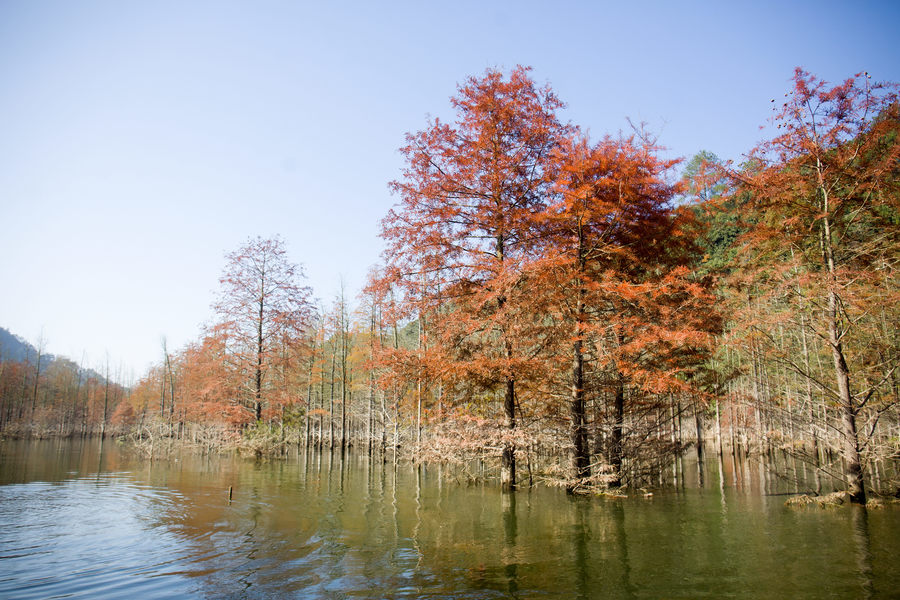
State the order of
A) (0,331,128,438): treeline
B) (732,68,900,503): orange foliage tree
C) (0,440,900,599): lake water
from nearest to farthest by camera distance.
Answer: (0,440,900,599): lake water → (732,68,900,503): orange foliage tree → (0,331,128,438): treeline

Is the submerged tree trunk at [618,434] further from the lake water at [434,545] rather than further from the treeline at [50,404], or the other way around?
the treeline at [50,404]

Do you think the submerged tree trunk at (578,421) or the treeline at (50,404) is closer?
the submerged tree trunk at (578,421)

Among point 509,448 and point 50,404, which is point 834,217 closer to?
point 509,448

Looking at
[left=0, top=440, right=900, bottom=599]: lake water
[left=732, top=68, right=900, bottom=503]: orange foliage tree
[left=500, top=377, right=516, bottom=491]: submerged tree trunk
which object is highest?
[left=732, top=68, right=900, bottom=503]: orange foliage tree

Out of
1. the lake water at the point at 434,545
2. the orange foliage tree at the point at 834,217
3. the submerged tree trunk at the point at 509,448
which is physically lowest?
the lake water at the point at 434,545

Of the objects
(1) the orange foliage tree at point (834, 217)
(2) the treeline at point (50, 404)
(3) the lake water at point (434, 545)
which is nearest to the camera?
(3) the lake water at point (434, 545)

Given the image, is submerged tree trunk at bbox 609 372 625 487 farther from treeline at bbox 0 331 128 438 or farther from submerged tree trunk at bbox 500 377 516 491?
treeline at bbox 0 331 128 438

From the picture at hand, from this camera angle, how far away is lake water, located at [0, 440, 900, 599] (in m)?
6.15

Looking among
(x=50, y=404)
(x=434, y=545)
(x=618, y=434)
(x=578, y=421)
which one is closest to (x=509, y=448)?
(x=578, y=421)

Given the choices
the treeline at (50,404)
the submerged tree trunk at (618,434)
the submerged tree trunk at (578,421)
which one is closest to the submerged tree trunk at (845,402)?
the submerged tree trunk at (618,434)

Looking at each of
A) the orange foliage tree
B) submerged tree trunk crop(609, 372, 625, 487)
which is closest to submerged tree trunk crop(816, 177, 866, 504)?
the orange foliage tree

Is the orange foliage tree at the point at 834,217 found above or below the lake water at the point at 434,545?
above

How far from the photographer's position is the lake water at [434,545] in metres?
6.15

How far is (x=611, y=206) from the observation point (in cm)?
1321
